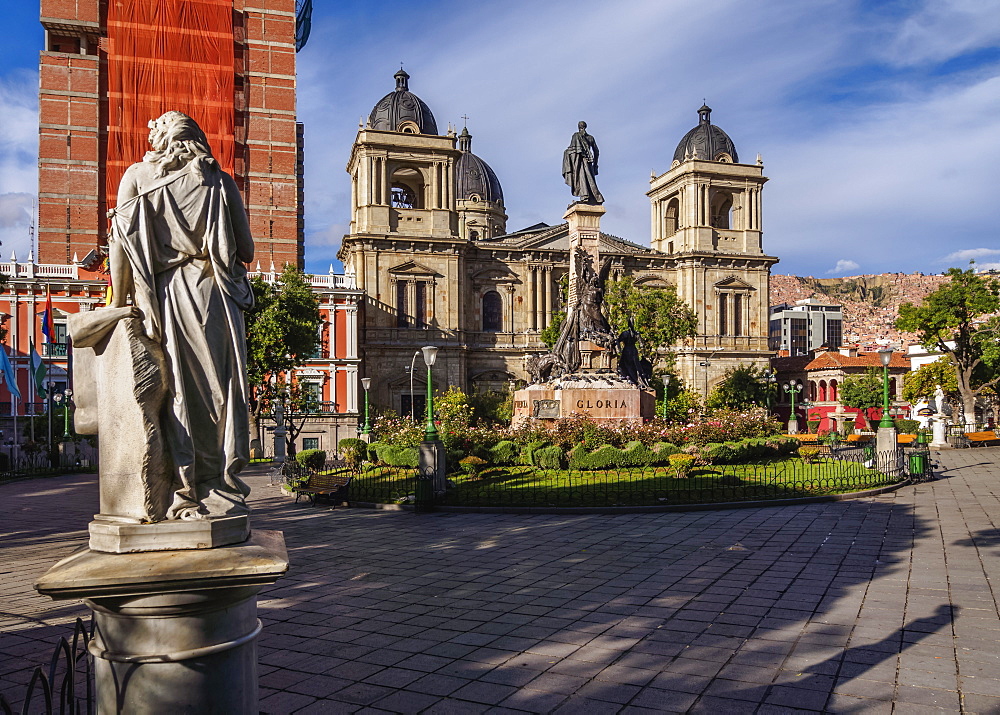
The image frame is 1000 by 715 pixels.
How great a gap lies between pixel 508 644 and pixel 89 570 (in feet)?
12.9

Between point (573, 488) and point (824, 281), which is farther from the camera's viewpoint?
point (824, 281)

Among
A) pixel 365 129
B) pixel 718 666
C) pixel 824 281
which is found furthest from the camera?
pixel 824 281

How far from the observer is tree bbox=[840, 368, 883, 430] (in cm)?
5450

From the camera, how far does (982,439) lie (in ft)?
102

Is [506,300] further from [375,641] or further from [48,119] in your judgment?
[375,641]

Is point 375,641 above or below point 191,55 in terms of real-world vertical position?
below

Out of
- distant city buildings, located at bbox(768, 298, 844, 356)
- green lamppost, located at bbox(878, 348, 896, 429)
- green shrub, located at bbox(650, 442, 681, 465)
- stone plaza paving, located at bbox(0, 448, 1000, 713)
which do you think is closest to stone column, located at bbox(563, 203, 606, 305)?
green shrub, located at bbox(650, 442, 681, 465)

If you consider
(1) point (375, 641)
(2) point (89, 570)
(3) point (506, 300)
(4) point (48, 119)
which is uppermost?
(4) point (48, 119)

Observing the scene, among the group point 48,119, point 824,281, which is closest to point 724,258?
point 48,119

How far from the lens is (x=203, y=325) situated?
137 inches

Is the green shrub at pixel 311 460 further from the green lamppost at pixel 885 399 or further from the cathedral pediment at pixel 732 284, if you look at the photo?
the cathedral pediment at pixel 732 284

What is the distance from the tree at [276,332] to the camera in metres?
27.2

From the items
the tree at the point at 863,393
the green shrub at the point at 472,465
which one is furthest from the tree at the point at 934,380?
the green shrub at the point at 472,465

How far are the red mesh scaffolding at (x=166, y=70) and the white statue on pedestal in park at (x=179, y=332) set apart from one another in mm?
33168
